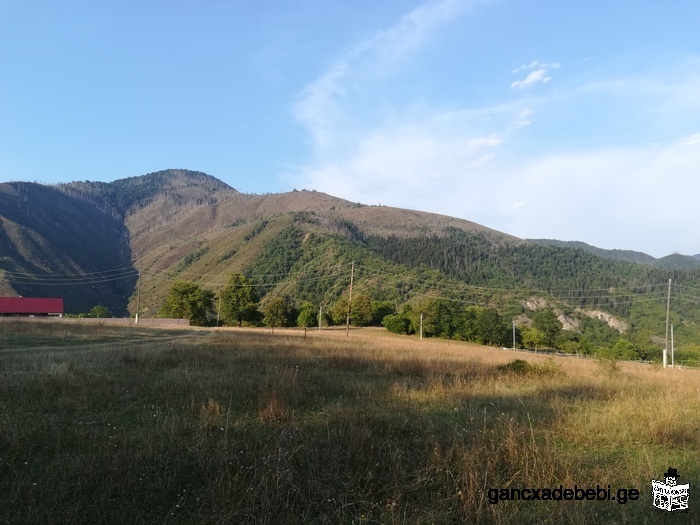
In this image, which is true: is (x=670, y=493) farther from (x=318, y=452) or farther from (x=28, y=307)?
(x=28, y=307)

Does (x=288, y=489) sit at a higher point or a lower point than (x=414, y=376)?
higher

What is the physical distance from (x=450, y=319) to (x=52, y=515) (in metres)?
92.2

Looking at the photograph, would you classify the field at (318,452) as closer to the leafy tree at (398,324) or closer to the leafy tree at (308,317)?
the leafy tree at (398,324)

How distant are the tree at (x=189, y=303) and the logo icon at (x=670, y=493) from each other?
279ft

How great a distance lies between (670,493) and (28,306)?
107 m

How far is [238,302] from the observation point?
292 feet

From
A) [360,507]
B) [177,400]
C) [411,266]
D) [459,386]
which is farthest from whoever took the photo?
[411,266]

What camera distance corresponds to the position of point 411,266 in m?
192

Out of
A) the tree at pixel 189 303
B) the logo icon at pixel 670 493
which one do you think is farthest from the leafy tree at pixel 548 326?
the logo icon at pixel 670 493

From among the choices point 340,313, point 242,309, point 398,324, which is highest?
point 242,309

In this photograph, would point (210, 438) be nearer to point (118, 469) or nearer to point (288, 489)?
point (118, 469)

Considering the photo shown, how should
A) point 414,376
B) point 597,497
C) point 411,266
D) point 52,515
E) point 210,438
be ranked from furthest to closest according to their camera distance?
point 411,266 → point 414,376 → point 210,438 → point 597,497 → point 52,515

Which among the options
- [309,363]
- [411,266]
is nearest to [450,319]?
[309,363]

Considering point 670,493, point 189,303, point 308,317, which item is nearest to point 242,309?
point 189,303
